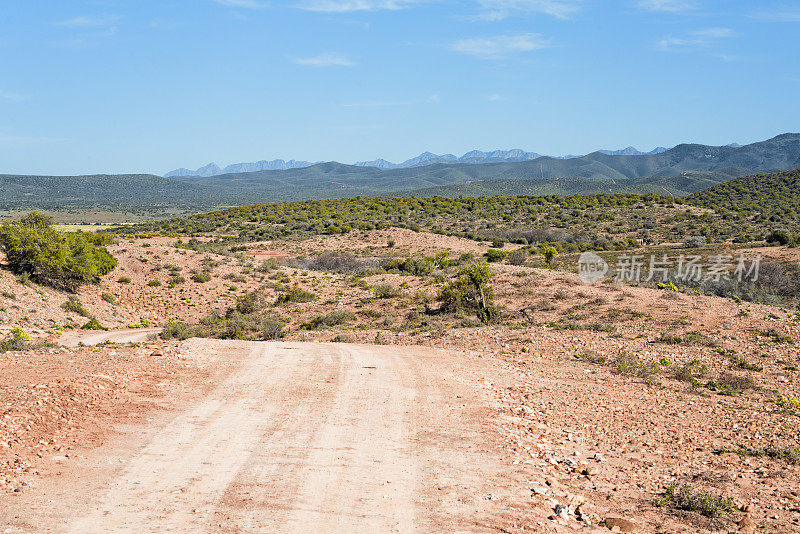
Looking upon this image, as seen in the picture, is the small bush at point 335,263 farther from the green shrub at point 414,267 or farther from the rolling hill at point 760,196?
the rolling hill at point 760,196

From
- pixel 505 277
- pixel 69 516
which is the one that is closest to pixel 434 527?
pixel 69 516

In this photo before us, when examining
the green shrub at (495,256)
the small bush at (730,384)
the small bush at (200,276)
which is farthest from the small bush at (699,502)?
the green shrub at (495,256)

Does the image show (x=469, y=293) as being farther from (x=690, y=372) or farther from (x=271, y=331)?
(x=690, y=372)

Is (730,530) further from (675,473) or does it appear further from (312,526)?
(312,526)

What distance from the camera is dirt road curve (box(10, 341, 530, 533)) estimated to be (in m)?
5.75

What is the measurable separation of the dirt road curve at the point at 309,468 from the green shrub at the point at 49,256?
58.2ft

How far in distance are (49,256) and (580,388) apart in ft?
73.9

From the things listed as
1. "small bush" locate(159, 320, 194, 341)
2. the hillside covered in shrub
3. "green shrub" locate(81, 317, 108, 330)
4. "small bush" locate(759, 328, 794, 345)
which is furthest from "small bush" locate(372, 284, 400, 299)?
the hillside covered in shrub

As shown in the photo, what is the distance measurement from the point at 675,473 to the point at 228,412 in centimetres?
623

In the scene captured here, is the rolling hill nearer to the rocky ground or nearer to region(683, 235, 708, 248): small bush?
region(683, 235, 708, 248): small bush

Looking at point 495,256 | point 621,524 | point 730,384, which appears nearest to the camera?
point 621,524

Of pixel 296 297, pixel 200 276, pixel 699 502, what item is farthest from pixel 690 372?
pixel 200 276

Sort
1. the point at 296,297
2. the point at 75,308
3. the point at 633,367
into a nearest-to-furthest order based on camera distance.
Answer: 1. the point at 633,367
2. the point at 75,308
3. the point at 296,297

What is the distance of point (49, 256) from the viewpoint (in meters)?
24.9
